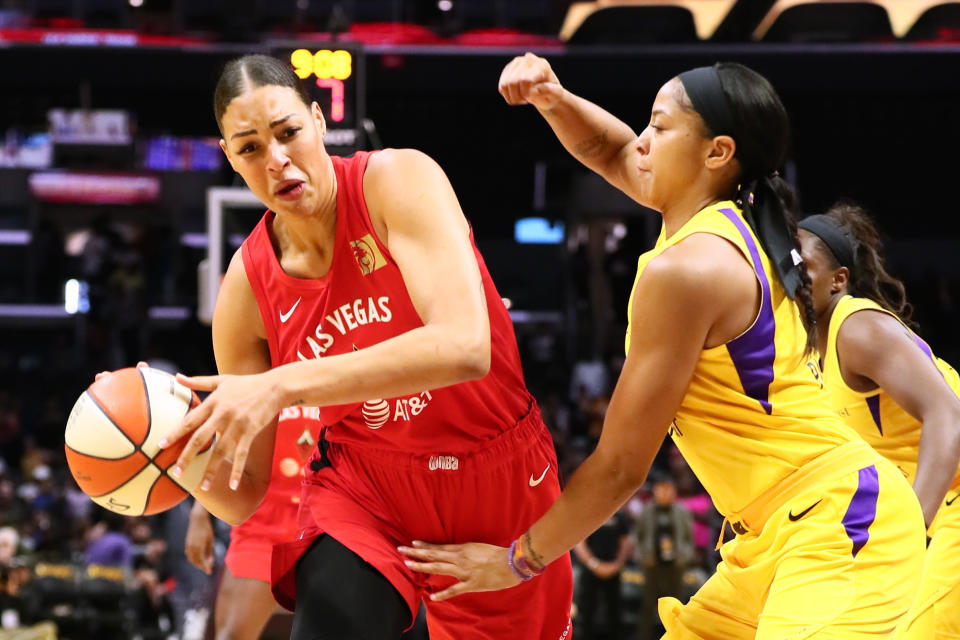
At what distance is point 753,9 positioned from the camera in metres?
13.5

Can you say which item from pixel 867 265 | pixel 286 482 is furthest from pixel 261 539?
pixel 867 265

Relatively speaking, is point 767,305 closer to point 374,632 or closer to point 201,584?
point 374,632

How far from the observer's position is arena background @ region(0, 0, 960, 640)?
13.9m

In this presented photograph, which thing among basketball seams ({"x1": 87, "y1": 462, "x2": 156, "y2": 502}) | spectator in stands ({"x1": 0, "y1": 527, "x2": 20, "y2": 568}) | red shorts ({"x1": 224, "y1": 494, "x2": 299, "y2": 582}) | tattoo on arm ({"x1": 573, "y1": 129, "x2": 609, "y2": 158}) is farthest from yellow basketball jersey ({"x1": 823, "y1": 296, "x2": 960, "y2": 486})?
spectator in stands ({"x1": 0, "y1": 527, "x2": 20, "y2": 568})

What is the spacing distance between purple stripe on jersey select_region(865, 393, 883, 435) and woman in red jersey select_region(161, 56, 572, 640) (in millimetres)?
985

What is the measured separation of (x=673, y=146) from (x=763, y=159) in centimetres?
21

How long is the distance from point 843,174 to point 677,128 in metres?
16.4

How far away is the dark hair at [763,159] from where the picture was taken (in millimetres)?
2668

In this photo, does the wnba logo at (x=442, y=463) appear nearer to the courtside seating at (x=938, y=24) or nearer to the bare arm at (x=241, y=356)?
the bare arm at (x=241, y=356)

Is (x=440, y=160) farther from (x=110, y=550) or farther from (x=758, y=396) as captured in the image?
(x=758, y=396)

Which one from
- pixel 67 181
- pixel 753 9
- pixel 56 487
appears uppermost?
pixel 753 9

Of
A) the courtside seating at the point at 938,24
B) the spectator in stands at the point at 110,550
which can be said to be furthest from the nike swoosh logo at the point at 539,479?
the courtside seating at the point at 938,24

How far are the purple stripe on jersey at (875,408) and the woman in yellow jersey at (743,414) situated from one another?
0.86 meters

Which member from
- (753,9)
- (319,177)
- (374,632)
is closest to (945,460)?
(374,632)
